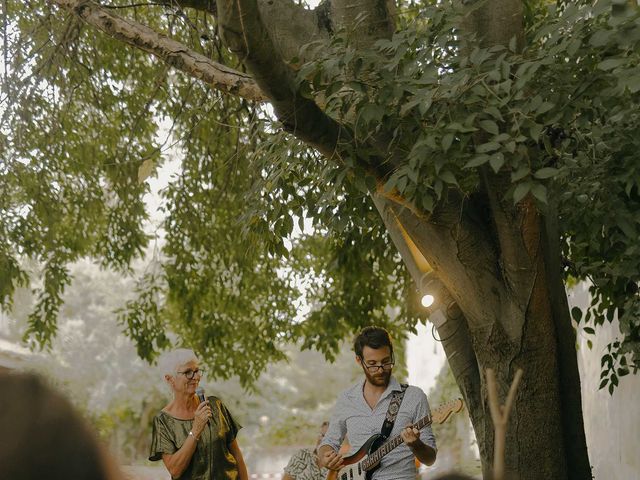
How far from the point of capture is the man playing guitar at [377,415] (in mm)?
5629

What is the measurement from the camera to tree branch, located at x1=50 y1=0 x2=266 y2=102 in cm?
614

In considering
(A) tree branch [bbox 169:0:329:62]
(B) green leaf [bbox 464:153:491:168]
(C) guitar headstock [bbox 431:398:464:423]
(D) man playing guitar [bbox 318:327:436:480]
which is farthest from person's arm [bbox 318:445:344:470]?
(A) tree branch [bbox 169:0:329:62]

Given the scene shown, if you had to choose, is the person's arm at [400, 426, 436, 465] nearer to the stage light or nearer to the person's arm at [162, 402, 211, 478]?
the person's arm at [162, 402, 211, 478]

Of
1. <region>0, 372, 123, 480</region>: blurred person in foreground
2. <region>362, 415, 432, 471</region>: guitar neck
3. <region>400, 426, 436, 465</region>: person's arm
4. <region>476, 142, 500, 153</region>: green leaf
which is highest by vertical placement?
<region>476, 142, 500, 153</region>: green leaf

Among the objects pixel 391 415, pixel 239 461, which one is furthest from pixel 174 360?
pixel 391 415

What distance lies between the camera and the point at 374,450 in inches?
224

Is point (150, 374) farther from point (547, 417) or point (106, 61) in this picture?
point (547, 417)

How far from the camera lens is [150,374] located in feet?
92.7

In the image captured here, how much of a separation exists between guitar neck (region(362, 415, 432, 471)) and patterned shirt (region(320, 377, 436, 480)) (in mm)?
33

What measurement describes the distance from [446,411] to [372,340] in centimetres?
51

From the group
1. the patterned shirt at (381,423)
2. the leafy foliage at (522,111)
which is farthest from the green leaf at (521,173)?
the patterned shirt at (381,423)

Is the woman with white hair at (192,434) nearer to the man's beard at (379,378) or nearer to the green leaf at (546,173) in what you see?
the man's beard at (379,378)

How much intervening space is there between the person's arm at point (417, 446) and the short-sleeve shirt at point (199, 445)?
1012 millimetres

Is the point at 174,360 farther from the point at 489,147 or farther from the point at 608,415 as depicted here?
the point at 608,415
